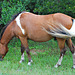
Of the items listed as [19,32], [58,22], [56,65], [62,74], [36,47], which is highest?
[58,22]

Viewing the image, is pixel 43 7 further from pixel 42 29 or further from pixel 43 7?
pixel 42 29

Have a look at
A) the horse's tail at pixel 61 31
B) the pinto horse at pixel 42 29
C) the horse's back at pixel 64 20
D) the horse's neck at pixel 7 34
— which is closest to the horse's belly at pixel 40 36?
the pinto horse at pixel 42 29

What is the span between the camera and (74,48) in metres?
5.29

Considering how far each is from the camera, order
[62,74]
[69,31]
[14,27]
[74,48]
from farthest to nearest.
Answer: [14,27], [74,48], [69,31], [62,74]

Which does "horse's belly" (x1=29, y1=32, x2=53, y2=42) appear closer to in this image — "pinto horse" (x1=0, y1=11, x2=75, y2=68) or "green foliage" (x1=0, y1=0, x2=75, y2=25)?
"pinto horse" (x1=0, y1=11, x2=75, y2=68)

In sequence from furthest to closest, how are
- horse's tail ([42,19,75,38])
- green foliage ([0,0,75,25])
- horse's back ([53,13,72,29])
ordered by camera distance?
green foliage ([0,0,75,25]) < horse's back ([53,13,72,29]) < horse's tail ([42,19,75,38])

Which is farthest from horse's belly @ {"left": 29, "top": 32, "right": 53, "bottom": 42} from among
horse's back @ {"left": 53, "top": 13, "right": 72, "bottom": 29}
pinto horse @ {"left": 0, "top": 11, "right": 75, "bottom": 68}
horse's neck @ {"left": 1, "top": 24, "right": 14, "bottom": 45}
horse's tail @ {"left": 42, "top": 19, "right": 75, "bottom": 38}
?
horse's neck @ {"left": 1, "top": 24, "right": 14, "bottom": 45}

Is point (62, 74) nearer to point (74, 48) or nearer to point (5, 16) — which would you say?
point (74, 48)

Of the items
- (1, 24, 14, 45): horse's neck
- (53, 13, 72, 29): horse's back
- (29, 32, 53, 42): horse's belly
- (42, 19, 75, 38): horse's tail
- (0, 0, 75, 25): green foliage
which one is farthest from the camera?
(0, 0, 75, 25): green foliage

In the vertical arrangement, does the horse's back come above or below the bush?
above

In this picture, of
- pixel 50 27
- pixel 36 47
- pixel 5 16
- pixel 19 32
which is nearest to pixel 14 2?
pixel 5 16

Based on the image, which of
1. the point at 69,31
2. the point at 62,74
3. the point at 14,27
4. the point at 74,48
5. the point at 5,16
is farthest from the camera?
the point at 5,16

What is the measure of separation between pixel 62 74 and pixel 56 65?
98 centimetres

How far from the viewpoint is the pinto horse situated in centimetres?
497
